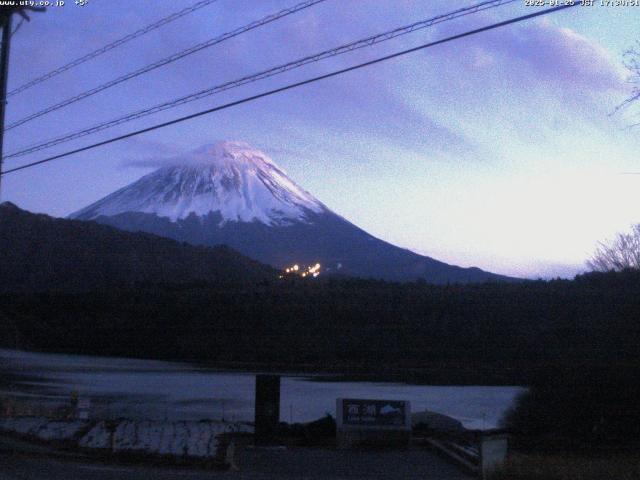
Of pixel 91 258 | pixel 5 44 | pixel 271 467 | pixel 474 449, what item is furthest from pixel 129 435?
pixel 91 258

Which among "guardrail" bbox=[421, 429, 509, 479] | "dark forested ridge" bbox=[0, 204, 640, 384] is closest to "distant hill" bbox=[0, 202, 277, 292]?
"dark forested ridge" bbox=[0, 204, 640, 384]

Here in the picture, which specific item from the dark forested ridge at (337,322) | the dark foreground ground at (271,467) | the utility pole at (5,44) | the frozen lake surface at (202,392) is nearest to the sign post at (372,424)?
the dark foreground ground at (271,467)

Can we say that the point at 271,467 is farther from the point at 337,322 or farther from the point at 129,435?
the point at 337,322

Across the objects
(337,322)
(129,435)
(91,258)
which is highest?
(91,258)

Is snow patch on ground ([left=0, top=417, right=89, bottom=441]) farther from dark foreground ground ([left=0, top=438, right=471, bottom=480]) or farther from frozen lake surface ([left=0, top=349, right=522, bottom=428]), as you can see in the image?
frozen lake surface ([left=0, top=349, right=522, bottom=428])

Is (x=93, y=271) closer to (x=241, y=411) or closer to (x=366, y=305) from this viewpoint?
(x=366, y=305)

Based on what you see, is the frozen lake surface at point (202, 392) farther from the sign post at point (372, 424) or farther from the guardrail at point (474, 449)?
the sign post at point (372, 424)
